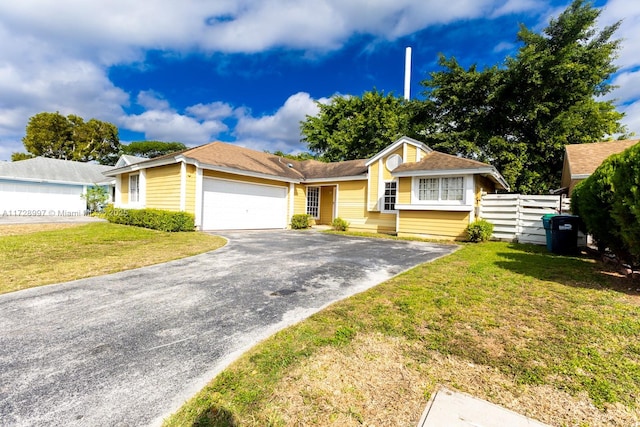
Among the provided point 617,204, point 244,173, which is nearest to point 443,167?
point 617,204

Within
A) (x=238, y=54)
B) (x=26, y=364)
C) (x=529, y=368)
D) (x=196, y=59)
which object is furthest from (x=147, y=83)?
(x=529, y=368)

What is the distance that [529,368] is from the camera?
2.26 metres

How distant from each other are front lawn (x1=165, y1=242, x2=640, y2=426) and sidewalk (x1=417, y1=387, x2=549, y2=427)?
75mm

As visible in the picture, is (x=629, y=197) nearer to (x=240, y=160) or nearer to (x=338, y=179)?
(x=338, y=179)

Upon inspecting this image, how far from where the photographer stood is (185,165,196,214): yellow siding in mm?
11602

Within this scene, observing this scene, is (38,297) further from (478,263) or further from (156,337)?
(478,263)

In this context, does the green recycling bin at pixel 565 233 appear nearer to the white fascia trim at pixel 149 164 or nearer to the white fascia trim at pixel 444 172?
the white fascia trim at pixel 444 172

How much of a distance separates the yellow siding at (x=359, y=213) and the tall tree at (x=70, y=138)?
3677 centimetres

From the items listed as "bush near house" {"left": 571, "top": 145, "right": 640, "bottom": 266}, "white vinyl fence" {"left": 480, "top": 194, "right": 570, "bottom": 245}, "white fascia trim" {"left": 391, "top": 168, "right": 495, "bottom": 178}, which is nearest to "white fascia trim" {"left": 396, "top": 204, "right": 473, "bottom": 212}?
"white vinyl fence" {"left": 480, "top": 194, "right": 570, "bottom": 245}

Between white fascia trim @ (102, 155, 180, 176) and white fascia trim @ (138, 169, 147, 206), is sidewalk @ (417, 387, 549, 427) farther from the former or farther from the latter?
white fascia trim @ (138, 169, 147, 206)

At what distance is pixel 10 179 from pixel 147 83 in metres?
12.5

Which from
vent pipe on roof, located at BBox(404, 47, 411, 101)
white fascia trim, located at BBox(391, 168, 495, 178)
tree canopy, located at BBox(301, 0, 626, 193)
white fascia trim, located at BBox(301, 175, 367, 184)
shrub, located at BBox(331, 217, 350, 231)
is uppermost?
vent pipe on roof, located at BBox(404, 47, 411, 101)

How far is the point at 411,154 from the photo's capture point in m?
12.8

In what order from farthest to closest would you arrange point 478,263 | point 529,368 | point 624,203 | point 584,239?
1. point 584,239
2. point 478,263
3. point 624,203
4. point 529,368
